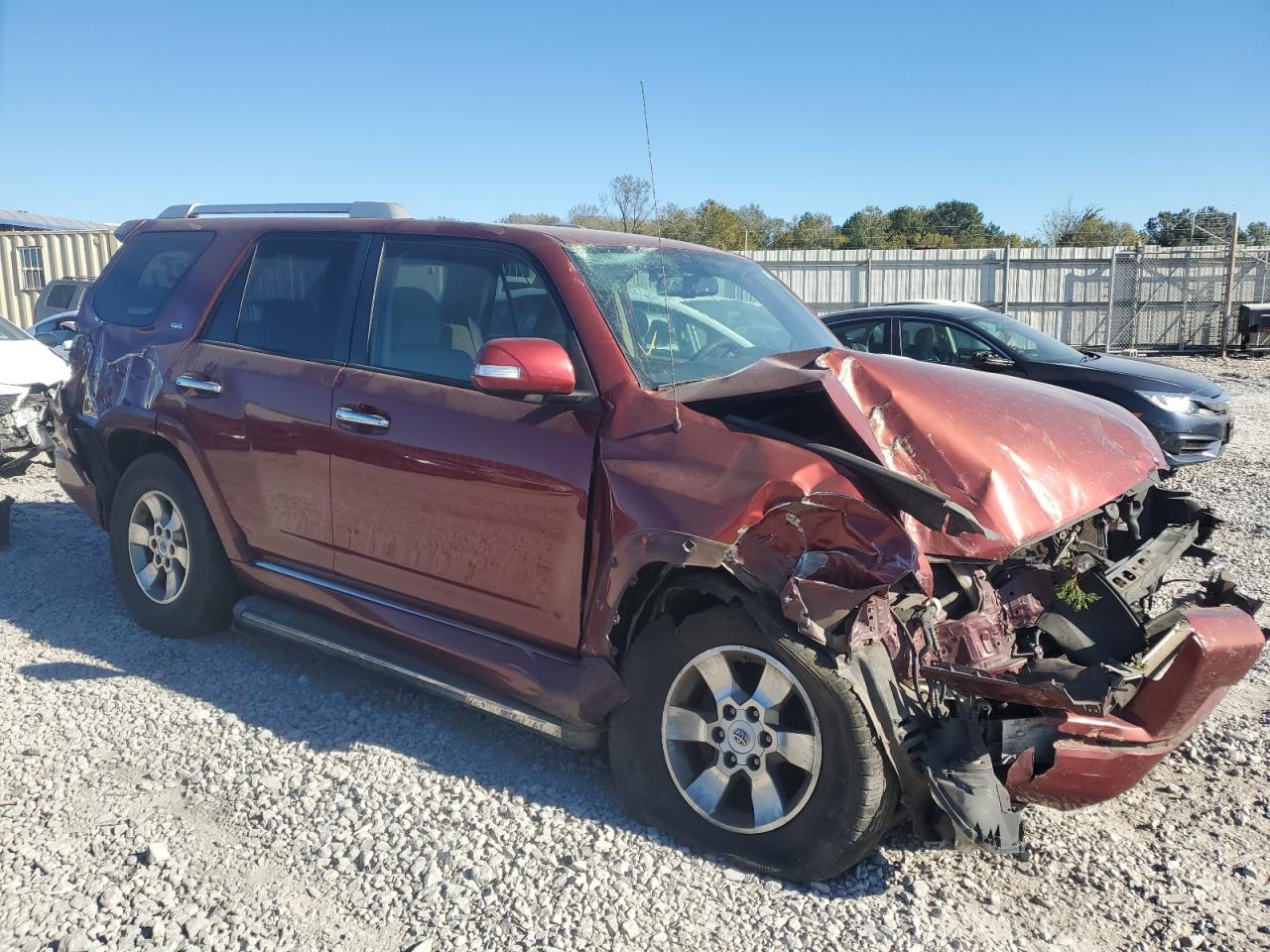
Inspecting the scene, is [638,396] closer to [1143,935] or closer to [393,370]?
[393,370]

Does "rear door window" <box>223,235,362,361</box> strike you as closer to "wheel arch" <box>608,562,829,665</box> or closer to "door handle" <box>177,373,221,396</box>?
"door handle" <box>177,373,221,396</box>

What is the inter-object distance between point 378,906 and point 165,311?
3308mm

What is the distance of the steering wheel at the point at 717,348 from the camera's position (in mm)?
3801

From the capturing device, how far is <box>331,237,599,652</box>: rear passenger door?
3438 millimetres

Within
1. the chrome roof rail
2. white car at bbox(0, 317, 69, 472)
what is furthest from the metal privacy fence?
the chrome roof rail

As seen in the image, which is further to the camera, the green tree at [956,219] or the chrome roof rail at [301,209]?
the green tree at [956,219]

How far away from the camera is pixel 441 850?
10.6ft

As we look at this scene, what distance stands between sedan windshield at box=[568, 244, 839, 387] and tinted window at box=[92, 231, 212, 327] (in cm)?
241

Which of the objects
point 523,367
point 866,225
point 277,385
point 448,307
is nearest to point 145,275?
point 277,385

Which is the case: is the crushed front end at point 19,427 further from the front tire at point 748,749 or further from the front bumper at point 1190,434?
the front bumper at point 1190,434

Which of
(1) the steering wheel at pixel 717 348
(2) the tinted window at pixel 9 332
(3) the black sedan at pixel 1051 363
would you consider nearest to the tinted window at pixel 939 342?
(3) the black sedan at pixel 1051 363

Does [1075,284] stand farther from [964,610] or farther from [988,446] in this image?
[964,610]

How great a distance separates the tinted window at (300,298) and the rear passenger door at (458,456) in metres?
0.19

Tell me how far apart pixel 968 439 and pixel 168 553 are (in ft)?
12.6
